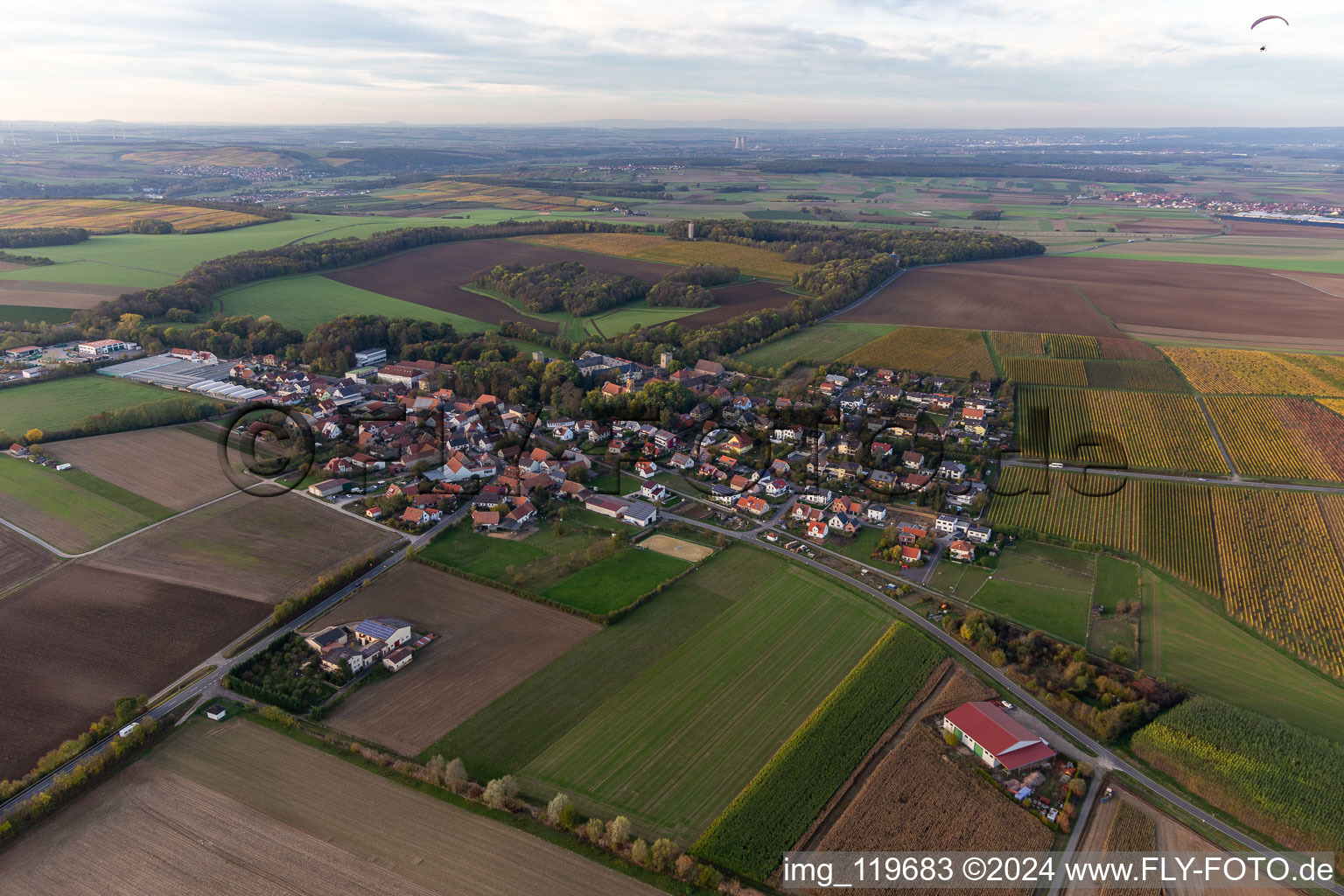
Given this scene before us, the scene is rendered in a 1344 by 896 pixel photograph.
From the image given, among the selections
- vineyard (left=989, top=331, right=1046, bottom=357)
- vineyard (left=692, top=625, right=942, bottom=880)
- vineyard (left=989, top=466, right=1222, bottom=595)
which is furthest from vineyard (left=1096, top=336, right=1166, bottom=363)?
vineyard (left=692, top=625, right=942, bottom=880)

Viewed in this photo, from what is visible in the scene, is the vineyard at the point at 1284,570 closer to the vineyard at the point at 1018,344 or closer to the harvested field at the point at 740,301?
the vineyard at the point at 1018,344

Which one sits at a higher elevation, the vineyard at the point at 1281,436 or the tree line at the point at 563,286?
the tree line at the point at 563,286

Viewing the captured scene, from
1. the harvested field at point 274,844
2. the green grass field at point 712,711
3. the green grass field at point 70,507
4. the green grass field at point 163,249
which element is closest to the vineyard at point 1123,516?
the green grass field at point 712,711

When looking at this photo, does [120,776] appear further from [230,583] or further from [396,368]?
[396,368]

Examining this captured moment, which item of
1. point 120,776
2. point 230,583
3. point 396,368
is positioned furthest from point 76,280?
point 120,776

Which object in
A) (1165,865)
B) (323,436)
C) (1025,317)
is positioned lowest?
(1165,865)

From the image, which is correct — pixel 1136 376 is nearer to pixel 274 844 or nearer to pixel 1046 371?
pixel 1046 371

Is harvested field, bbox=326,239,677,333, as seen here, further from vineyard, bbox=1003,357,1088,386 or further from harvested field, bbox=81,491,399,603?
harvested field, bbox=81,491,399,603
